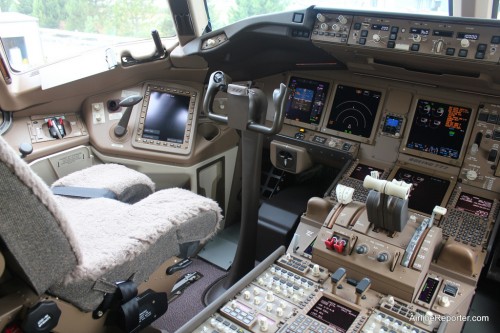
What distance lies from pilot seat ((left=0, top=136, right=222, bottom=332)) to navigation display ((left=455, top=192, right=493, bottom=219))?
120 centimetres

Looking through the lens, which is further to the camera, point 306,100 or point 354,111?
point 306,100

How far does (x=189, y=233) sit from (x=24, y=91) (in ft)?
4.51

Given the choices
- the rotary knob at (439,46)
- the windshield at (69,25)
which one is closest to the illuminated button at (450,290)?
the rotary knob at (439,46)

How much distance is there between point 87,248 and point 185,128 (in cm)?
134

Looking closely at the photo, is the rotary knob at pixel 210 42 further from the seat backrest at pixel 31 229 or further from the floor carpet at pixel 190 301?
the seat backrest at pixel 31 229

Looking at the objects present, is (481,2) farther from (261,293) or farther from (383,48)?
(261,293)

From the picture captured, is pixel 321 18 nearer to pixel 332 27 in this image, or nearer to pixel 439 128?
pixel 332 27

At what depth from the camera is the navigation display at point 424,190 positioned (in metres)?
2.12

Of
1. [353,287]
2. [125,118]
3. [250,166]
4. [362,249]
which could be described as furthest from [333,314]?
[125,118]

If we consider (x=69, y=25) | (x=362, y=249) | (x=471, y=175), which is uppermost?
(x=69, y=25)

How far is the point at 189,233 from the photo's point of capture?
1.69 m

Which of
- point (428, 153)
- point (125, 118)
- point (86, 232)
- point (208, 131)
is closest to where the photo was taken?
point (86, 232)

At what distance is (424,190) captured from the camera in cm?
219

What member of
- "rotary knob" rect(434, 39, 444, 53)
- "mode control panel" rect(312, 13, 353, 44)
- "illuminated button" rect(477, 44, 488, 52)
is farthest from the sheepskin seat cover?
"illuminated button" rect(477, 44, 488, 52)
